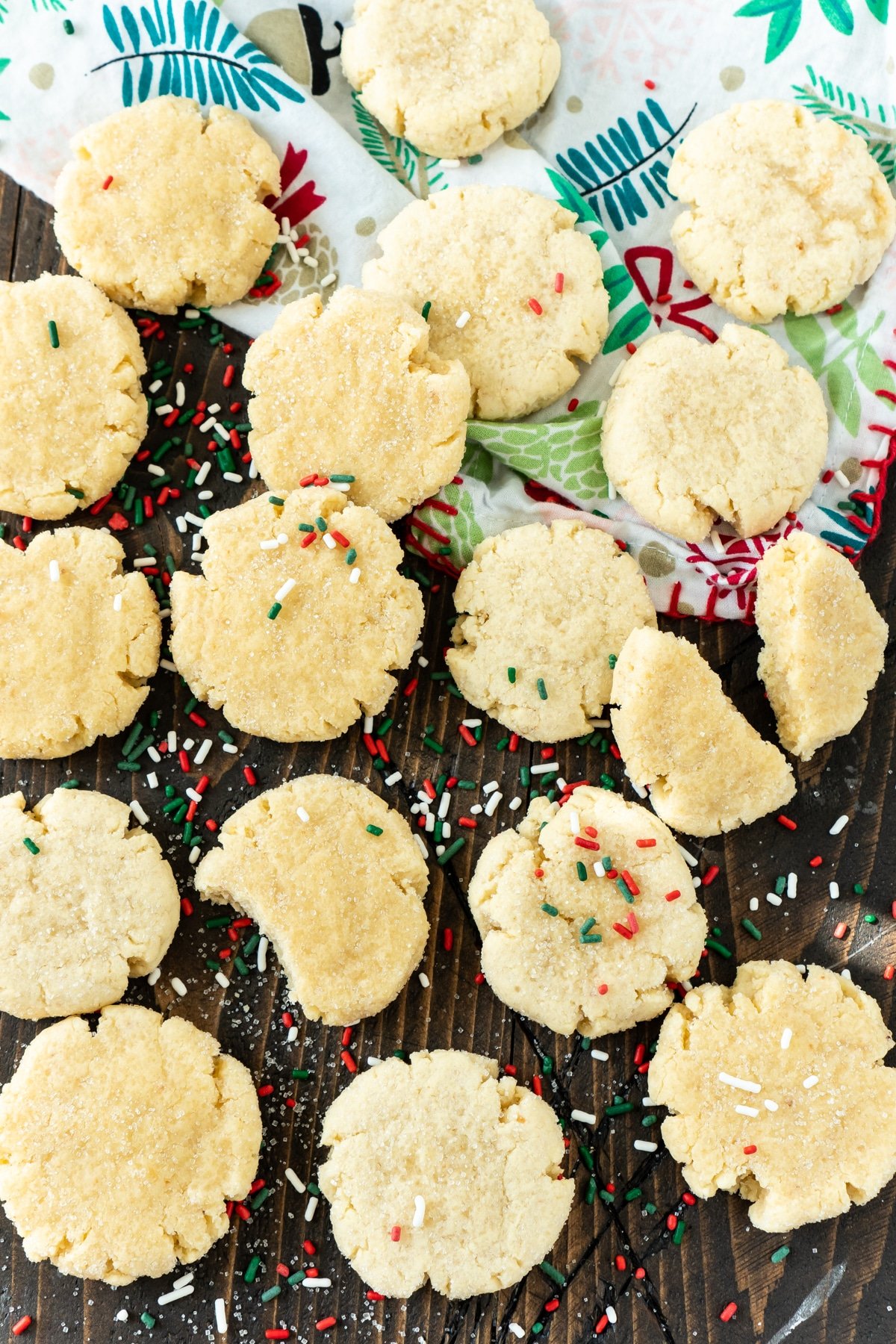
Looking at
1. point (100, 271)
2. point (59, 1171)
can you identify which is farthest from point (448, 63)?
point (59, 1171)

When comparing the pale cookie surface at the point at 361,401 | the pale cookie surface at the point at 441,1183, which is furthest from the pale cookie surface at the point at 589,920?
the pale cookie surface at the point at 361,401

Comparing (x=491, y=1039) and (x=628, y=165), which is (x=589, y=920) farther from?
(x=628, y=165)

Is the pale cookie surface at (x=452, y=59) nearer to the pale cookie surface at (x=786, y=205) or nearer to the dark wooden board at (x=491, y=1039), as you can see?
the pale cookie surface at (x=786, y=205)

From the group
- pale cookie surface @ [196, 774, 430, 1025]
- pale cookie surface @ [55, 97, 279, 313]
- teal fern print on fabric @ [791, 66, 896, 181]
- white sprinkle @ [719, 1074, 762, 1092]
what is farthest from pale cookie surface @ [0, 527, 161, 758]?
teal fern print on fabric @ [791, 66, 896, 181]

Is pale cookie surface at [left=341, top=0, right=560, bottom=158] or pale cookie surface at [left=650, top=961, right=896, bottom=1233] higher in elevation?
pale cookie surface at [left=341, top=0, right=560, bottom=158]

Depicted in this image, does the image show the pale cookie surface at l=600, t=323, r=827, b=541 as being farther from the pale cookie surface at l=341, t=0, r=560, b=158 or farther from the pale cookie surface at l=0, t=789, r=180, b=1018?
the pale cookie surface at l=0, t=789, r=180, b=1018
